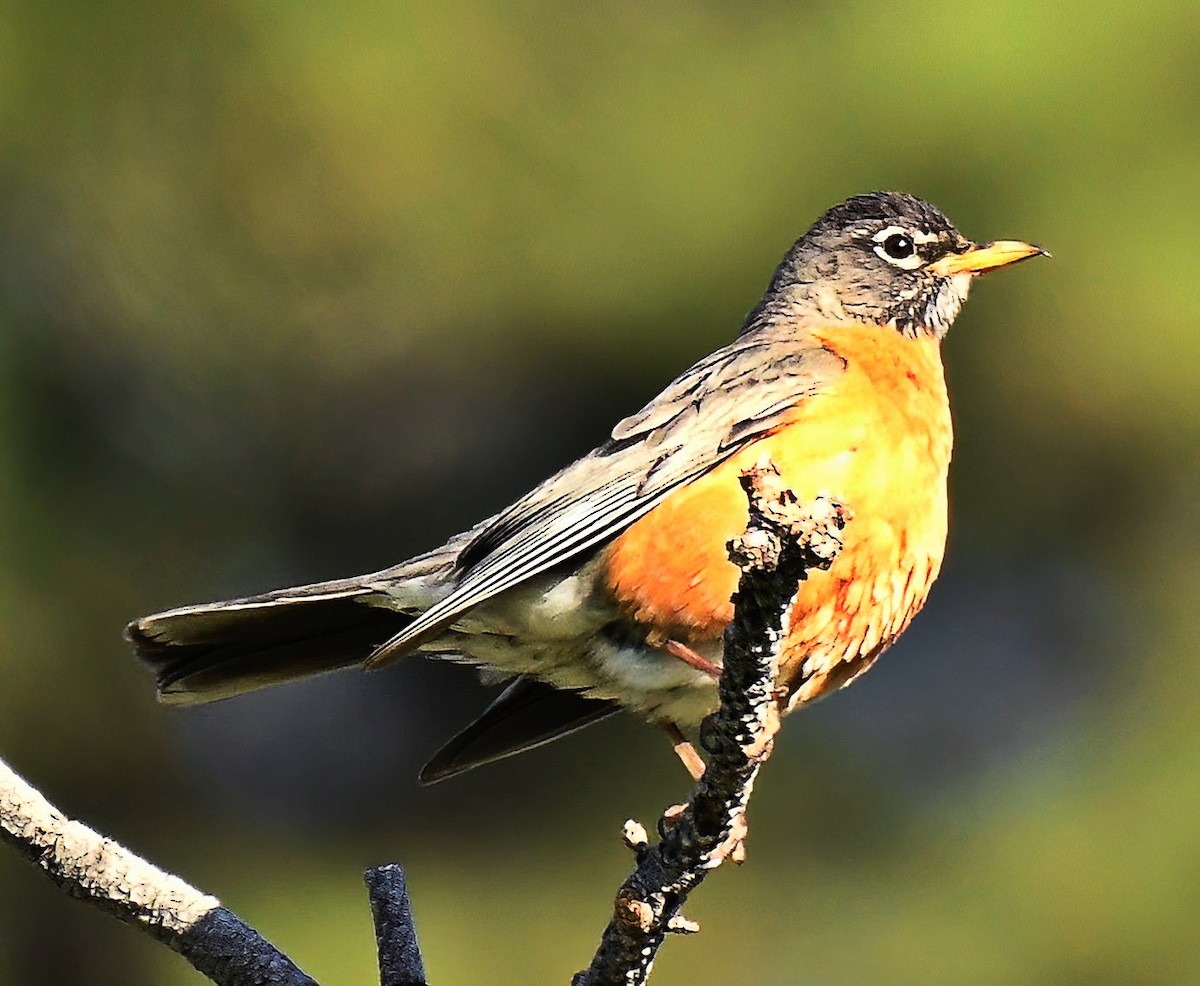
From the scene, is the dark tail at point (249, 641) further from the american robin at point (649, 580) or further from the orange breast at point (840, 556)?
the orange breast at point (840, 556)

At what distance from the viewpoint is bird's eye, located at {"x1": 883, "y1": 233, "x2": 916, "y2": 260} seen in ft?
14.4

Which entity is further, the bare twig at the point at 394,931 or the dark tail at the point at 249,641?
the dark tail at the point at 249,641

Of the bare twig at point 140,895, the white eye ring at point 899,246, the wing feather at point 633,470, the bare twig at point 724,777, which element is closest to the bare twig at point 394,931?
the bare twig at point 140,895

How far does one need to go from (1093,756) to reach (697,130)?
92.3 inches

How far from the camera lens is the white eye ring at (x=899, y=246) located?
4363mm

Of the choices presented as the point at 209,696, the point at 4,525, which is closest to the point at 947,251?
the point at 209,696

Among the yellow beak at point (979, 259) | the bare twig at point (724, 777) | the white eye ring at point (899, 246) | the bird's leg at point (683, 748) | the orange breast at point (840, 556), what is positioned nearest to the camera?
the bare twig at point (724, 777)

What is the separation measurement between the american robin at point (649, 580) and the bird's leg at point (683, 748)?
1.3 inches

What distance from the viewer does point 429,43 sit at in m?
5.73

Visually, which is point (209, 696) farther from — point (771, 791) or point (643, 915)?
point (771, 791)

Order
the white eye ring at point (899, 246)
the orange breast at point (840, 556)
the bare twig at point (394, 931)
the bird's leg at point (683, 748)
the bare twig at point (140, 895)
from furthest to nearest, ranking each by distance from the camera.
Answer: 1. the white eye ring at point (899, 246)
2. the bird's leg at point (683, 748)
3. the orange breast at point (840, 556)
4. the bare twig at point (394, 931)
5. the bare twig at point (140, 895)

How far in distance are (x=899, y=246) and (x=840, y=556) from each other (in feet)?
4.54

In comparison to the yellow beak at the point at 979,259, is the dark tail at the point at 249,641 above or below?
below

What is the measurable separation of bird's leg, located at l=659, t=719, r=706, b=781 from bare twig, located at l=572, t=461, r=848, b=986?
3.60 feet
